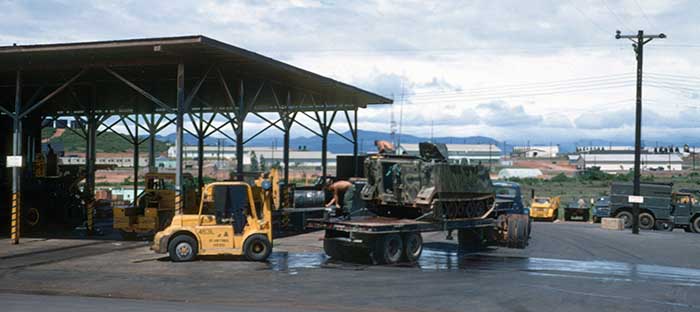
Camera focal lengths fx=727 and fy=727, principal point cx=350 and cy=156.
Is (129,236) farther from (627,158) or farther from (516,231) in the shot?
(627,158)

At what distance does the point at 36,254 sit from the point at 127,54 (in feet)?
21.1

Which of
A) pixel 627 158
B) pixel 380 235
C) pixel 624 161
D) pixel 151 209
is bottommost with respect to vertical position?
pixel 380 235

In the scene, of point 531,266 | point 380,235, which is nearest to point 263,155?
point 380,235

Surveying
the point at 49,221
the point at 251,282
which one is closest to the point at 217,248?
the point at 251,282

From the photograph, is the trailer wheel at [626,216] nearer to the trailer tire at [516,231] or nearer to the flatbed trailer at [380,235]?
the trailer tire at [516,231]

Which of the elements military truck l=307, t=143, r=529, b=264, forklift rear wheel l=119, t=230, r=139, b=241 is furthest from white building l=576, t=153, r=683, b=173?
forklift rear wheel l=119, t=230, r=139, b=241

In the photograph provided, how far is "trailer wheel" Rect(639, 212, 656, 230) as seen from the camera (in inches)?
1372

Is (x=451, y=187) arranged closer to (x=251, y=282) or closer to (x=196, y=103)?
(x=251, y=282)

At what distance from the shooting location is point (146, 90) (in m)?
30.6

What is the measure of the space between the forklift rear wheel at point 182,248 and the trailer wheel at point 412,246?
542 centimetres

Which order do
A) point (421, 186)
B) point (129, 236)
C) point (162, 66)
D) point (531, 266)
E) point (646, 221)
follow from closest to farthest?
point (531, 266) → point (421, 186) → point (162, 66) → point (129, 236) → point (646, 221)

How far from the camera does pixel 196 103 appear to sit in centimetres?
3678

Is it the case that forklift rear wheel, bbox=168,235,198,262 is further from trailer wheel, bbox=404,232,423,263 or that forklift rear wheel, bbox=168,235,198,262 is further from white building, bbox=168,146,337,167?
white building, bbox=168,146,337,167

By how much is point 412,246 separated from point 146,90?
1609cm
